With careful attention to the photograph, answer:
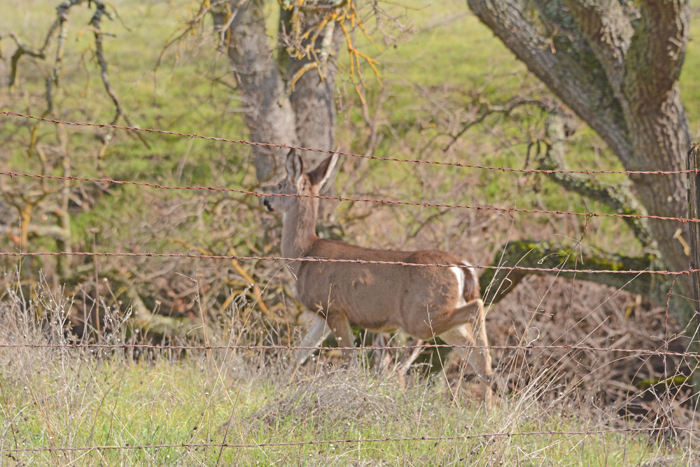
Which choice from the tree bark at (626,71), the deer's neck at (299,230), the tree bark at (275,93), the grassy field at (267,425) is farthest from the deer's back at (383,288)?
the tree bark at (626,71)

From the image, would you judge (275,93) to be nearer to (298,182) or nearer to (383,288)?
(298,182)

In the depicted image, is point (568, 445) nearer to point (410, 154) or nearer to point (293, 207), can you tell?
point (293, 207)

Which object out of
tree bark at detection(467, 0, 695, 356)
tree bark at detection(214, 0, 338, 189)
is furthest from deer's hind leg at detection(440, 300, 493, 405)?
tree bark at detection(214, 0, 338, 189)

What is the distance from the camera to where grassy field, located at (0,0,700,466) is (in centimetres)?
364

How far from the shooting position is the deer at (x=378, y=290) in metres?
5.16

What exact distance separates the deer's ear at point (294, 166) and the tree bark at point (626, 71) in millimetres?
2195

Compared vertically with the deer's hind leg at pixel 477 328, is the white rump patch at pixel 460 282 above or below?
above

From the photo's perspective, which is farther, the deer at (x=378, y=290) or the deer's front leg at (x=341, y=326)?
the deer's front leg at (x=341, y=326)

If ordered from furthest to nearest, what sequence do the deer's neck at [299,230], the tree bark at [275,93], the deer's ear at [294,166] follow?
1. the tree bark at [275,93]
2. the deer's neck at [299,230]
3. the deer's ear at [294,166]

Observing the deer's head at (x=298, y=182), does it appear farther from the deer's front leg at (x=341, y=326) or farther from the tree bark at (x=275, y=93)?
the tree bark at (x=275, y=93)

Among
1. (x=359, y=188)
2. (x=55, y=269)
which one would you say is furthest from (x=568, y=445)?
(x=55, y=269)

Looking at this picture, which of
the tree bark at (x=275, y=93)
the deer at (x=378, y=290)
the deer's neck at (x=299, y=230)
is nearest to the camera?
the deer at (x=378, y=290)

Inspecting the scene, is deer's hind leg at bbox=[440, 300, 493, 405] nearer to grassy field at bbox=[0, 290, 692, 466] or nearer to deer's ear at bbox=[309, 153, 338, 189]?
grassy field at bbox=[0, 290, 692, 466]

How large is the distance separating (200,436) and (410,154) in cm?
808
